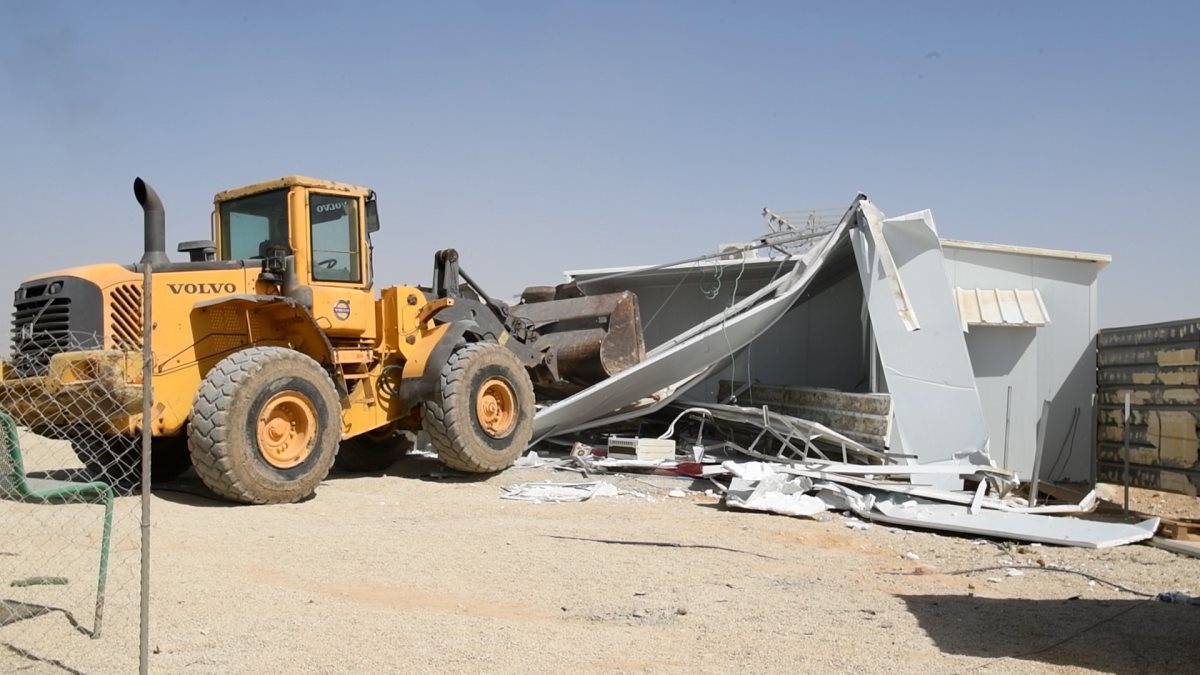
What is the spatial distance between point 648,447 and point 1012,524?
4068mm

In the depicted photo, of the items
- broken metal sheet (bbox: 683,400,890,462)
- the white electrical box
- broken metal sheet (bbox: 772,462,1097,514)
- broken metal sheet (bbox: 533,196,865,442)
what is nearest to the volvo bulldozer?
broken metal sheet (bbox: 533,196,865,442)

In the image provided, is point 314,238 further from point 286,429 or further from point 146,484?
point 146,484

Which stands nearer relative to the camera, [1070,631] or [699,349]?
[1070,631]

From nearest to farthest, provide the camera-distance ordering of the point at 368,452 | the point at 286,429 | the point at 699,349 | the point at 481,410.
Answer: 1. the point at 286,429
2. the point at 481,410
3. the point at 368,452
4. the point at 699,349

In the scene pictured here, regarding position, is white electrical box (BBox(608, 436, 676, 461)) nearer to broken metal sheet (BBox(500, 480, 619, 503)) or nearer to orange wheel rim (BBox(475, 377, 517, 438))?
broken metal sheet (BBox(500, 480, 619, 503))

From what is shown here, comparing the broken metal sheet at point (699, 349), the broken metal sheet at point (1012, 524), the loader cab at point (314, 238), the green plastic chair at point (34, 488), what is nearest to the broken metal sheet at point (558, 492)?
the broken metal sheet at point (699, 349)

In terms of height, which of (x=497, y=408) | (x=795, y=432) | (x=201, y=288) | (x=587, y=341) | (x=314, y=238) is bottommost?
(x=795, y=432)

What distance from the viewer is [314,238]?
909 centimetres

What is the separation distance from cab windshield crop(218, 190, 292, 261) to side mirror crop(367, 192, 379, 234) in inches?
29.9

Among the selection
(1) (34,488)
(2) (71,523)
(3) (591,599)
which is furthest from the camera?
(2) (71,523)

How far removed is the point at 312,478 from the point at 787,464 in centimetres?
467

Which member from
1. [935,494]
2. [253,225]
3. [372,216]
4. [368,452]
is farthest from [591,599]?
[368,452]

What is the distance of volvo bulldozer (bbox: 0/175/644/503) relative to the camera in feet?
25.5

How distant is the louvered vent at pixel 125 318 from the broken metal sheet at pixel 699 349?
4.41m
